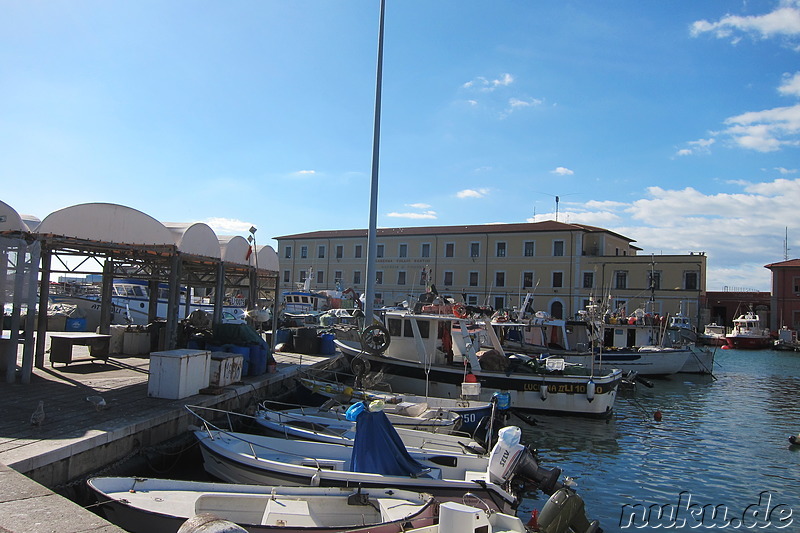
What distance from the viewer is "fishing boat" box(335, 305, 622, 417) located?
17.0m

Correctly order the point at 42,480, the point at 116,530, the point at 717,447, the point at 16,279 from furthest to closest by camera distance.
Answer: the point at 717,447, the point at 16,279, the point at 42,480, the point at 116,530

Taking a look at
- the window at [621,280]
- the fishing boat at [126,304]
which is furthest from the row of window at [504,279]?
the fishing boat at [126,304]

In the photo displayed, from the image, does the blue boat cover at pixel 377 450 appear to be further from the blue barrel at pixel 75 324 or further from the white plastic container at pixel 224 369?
the blue barrel at pixel 75 324

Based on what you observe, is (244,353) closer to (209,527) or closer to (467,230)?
(209,527)

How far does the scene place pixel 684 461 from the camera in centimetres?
1349

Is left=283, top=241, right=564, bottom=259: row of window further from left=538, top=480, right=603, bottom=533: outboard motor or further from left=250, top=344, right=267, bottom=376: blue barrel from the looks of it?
left=538, top=480, right=603, bottom=533: outboard motor

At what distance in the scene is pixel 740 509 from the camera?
10438 millimetres

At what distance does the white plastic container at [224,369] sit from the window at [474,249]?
45453 millimetres

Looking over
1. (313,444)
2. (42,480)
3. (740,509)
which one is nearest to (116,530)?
(42,480)

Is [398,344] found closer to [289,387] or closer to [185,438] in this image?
[289,387]

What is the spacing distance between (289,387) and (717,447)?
11.9 metres

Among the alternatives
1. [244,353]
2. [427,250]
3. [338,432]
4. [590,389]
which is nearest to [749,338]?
[427,250]

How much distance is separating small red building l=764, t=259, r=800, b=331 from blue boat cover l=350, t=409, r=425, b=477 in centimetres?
6775

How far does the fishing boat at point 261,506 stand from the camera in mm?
6492
